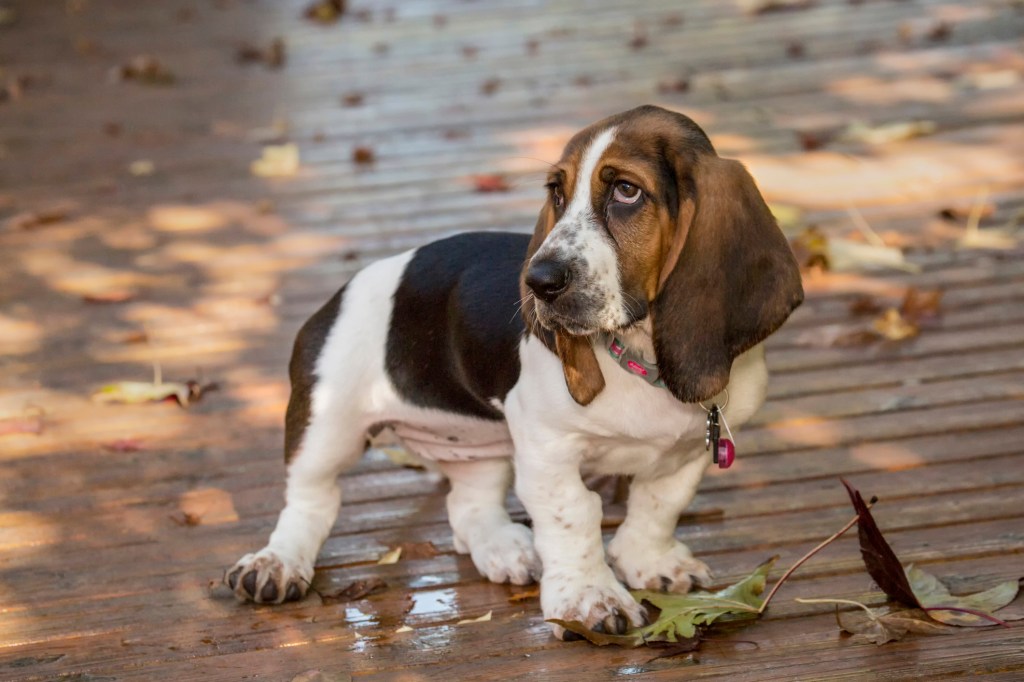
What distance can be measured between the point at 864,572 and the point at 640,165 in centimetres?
131

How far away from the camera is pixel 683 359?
3.16 m

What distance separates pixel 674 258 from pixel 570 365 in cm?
36

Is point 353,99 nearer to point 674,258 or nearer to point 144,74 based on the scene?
point 144,74

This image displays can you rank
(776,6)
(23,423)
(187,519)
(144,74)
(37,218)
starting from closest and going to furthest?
1. (187,519)
2. (23,423)
3. (37,218)
4. (144,74)
5. (776,6)

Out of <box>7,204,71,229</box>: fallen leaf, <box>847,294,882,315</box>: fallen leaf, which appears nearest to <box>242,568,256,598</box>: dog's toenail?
<box>847,294,882,315</box>: fallen leaf

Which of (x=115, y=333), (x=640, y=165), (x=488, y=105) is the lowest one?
(x=115, y=333)

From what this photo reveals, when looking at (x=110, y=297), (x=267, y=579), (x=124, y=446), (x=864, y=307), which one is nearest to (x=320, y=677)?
(x=267, y=579)

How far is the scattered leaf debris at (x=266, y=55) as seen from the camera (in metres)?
9.70

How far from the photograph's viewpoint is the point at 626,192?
3189mm

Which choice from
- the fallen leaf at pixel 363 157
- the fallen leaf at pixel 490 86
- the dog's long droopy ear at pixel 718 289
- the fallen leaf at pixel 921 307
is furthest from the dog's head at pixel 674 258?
the fallen leaf at pixel 490 86

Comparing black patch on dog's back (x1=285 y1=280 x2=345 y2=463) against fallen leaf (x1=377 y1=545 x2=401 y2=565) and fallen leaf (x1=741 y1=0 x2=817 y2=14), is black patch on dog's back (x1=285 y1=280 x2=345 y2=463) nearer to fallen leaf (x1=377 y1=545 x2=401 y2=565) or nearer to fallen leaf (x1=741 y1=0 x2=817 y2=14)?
fallen leaf (x1=377 y1=545 x2=401 y2=565)

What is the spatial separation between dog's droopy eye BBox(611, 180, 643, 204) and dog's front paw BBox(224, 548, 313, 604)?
141cm

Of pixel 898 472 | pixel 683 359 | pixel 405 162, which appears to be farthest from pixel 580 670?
pixel 405 162

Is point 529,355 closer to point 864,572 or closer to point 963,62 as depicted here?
point 864,572
